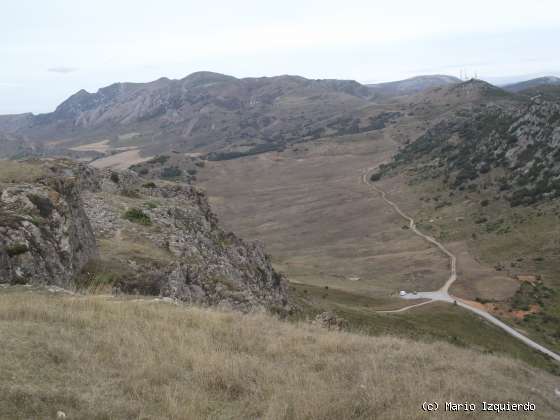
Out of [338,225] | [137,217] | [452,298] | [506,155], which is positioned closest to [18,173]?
[137,217]

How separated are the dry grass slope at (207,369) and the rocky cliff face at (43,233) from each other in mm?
1642

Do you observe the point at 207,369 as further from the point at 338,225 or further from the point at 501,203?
the point at 338,225

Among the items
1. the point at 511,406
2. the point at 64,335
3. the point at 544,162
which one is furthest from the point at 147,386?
the point at 544,162

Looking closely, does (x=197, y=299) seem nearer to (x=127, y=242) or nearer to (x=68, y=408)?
A: (x=127, y=242)

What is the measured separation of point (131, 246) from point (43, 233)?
7070 millimetres

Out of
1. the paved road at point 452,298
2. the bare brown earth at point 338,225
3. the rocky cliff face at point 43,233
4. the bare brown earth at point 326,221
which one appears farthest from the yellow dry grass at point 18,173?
the bare brown earth at point 326,221

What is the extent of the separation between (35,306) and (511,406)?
9985 millimetres

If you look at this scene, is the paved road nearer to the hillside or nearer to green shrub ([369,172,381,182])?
the hillside

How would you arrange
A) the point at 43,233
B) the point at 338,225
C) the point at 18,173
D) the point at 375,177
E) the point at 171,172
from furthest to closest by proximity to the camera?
the point at 171,172, the point at 375,177, the point at 338,225, the point at 18,173, the point at 43,233

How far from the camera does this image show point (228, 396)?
847cm

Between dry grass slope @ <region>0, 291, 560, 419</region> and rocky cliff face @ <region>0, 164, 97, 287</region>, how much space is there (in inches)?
64.6

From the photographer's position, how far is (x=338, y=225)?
10762cm

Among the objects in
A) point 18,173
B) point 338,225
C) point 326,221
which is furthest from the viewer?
point 326,221

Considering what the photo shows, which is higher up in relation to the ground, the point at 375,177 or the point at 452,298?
the point at 375,177
